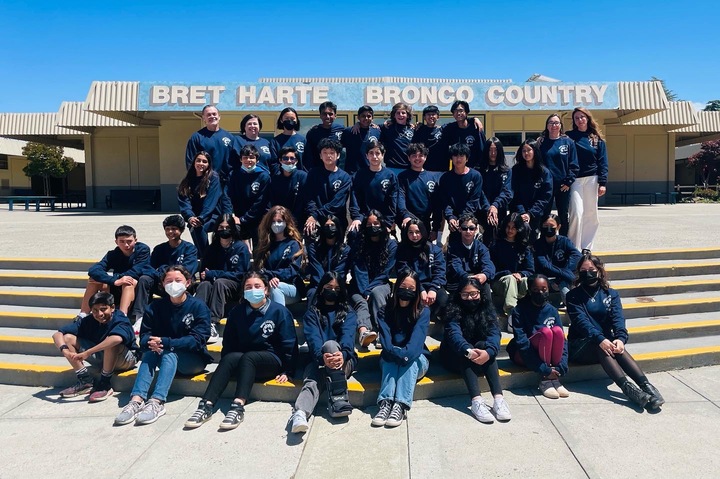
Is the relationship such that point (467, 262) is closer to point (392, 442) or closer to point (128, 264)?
point (392, 442)

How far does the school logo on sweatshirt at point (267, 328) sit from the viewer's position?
15.4 ft

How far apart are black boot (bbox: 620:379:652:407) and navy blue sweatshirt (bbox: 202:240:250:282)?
412 cm

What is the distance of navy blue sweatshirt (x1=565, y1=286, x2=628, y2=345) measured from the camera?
4.93m

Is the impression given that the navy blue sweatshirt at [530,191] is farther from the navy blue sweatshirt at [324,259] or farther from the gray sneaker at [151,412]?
the gray sneaker at [151,412]

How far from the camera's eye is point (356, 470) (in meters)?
3.56

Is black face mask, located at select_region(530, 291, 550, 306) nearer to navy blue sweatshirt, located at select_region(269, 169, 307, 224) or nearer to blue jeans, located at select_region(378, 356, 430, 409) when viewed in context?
blue jeans, located at select_region(378, 356, 430, 409)

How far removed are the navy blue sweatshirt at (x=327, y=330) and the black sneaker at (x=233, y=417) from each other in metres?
0.77

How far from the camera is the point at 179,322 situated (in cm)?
479

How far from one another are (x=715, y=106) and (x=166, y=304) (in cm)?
10924

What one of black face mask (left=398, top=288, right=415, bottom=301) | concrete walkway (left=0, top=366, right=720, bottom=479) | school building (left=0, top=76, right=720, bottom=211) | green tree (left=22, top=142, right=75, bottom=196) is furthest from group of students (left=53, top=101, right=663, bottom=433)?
green tree (left=22, top=142, right=75, bottom=196)

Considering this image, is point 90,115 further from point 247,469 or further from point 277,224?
point 247,469

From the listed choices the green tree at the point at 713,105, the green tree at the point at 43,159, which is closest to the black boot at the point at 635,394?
the green tree at the point at 43,159

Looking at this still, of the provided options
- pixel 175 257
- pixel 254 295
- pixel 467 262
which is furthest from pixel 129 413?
pixel 467 262

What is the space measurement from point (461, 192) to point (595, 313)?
215 cm
